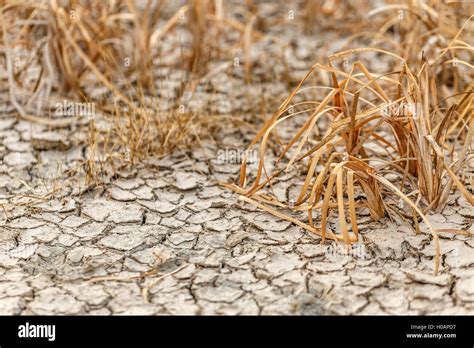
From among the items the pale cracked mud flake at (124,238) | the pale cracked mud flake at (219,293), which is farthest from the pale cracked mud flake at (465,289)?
the pale cracked mud flake at (124,238)

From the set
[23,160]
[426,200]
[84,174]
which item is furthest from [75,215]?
[426,200]

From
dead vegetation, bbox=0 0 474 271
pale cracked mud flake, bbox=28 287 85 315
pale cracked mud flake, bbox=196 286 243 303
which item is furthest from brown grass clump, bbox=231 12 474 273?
pale cracked mud flake, bbox=28 287 85 315

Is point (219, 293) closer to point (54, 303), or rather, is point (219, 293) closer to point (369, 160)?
point (54, 303)

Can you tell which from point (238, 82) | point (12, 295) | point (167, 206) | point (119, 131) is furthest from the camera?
point (238, 82)

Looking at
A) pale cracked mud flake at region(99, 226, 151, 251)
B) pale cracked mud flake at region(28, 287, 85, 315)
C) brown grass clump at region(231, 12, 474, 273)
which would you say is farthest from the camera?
pale cracked mud flake at region(99, 226, 151, 251)

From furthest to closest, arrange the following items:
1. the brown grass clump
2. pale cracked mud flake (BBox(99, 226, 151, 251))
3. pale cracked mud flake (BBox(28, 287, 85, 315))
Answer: pale cracked mud flake (BBox(99, 226, 151, 251)), the brown grass clump, pale cracked mud flake (BBox(28, 287, 85, 315))

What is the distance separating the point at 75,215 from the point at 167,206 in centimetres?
34

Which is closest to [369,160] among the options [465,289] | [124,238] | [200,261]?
[465,289]

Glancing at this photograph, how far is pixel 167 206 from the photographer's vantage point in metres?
3.26

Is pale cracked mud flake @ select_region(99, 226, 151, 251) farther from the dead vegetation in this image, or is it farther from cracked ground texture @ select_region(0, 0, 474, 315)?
the dead vegetation

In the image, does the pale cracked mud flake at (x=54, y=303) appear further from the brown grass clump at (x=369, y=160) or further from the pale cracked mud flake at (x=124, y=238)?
the brown grass clump at (x=369, y=160)

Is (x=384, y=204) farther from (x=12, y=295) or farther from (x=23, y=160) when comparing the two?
(x=23, y=160)

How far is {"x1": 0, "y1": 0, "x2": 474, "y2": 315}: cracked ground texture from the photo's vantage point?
267 cm

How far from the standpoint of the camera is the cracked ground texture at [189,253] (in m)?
2.67
